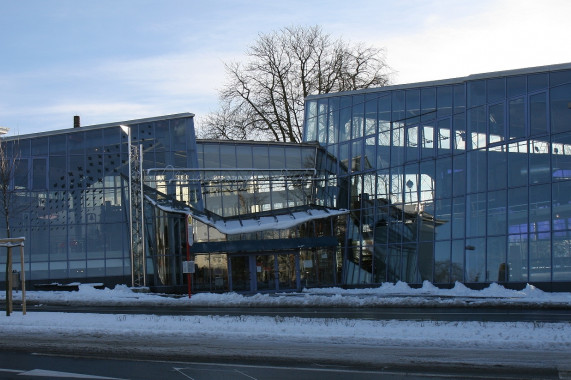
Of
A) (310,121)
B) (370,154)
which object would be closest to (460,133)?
(370,154)

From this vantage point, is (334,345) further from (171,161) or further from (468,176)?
(171,161)

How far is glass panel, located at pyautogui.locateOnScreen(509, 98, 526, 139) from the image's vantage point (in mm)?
30266

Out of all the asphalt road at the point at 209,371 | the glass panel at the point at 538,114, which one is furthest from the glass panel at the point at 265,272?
the asphalt road at the point at 209,371

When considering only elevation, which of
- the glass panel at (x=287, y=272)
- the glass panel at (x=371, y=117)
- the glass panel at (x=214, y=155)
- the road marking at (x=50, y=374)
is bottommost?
the glass panel at (x=287, y=272)

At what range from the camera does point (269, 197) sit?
40.0m

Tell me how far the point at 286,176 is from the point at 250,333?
2560 cm

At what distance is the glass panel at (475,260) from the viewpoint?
101 ft

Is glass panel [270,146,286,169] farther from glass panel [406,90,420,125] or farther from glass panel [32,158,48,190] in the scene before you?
glass panel [32,158,48,190]

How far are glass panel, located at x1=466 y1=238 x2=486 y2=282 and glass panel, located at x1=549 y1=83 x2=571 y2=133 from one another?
6.02 meters

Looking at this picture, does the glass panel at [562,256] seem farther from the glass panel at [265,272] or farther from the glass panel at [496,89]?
the glass panel at [265,272]

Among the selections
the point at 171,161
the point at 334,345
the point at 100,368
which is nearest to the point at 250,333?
the point at 334,345

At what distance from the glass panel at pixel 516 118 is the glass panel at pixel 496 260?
4.70 m

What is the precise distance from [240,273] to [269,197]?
4854 mm

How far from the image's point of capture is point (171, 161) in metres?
39.0
